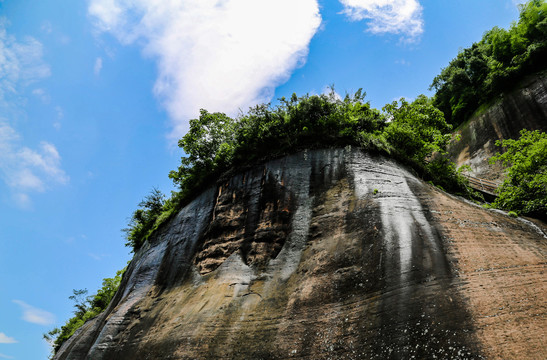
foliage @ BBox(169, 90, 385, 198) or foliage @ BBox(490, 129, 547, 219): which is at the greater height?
foliage @ BBox(169, 90, 385, 198)

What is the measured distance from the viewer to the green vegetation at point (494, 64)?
21016 mm

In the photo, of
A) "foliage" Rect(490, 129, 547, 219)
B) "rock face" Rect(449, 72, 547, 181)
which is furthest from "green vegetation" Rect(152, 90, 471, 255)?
"rock face" Rect(449, 72, 547, 181)

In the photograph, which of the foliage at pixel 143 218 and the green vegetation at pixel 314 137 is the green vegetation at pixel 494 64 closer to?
the green vegetation at pixel 314 137

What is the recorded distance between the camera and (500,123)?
838 inches

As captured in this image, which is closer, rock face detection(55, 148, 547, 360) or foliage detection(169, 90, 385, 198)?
rock face detection(55, 148, 547, 360)

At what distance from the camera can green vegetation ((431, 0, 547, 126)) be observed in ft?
68.9

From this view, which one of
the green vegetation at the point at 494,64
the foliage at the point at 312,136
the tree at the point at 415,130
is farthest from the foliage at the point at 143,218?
the green vegetation at the point at 494,64

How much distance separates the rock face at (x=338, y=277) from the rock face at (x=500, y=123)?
14040mm

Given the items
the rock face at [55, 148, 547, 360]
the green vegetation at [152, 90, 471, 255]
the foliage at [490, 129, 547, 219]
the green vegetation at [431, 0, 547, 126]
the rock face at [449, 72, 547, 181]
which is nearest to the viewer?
the rock face at [55, 148, 547, 360]

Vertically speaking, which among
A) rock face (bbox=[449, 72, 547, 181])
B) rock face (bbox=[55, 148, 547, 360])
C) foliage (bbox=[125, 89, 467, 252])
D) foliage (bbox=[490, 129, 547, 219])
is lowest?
rock face (bbox=[55, 148, 547, 360])

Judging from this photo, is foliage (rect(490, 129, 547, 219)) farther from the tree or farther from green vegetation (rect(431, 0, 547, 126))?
green vegetation (rect(431, 0, 547, 126))

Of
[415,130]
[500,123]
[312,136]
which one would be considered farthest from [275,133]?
[500,123]

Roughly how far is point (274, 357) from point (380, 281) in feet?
9.96

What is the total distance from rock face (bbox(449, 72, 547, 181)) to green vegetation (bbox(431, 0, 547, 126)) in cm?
109
